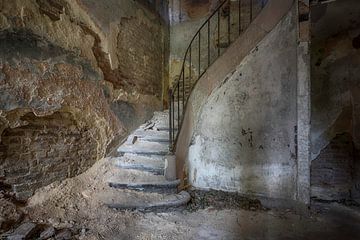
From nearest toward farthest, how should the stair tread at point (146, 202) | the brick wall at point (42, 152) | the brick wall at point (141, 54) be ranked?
the brick wall at point (42, 152), the stair tread at point (146, 202), the brick wall at point (141, 54)

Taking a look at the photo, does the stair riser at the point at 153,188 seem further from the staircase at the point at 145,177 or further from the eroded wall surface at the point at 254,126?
the eroded wall surface at the point at 254,126

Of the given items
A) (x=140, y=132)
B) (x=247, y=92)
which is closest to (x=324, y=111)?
(x=247, y=92)

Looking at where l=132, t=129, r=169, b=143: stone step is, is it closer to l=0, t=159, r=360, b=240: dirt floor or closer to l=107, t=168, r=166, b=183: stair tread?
l=107, t=168, r=166, b=183: stair tread

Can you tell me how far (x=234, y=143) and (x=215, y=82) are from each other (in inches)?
40.5

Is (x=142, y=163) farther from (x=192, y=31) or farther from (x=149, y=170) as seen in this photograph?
(x=192, y=31)

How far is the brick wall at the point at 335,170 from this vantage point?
482 cm

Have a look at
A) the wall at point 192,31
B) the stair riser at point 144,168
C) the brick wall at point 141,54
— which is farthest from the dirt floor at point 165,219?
the wall at point 192,31

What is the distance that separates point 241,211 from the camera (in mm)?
3320

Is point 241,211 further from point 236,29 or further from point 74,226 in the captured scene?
point 236,29

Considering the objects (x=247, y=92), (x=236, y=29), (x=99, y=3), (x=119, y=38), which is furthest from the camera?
(x=236, y=29)

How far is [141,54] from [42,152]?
10.3 feet

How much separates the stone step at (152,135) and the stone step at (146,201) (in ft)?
3.87

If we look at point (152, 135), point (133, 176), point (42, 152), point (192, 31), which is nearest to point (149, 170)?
point (133, 176)

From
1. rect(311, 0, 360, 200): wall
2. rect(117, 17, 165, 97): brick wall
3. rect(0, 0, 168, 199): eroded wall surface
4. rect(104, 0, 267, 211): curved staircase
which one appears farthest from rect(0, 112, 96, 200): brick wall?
rect(311, 0, 360, 200): wall
